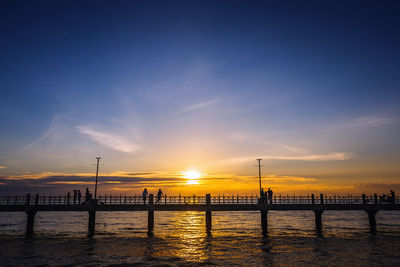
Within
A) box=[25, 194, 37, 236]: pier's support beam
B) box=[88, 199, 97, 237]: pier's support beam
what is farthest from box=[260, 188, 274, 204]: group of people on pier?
box=[25, 194, 37, 236]: pier's support beam

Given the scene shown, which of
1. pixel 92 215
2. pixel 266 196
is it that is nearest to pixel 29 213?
pixel 92 215

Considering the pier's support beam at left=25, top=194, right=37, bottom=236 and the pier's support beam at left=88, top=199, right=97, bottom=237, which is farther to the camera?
the pier's support beam at left=25, top=194, right=37, bottom=236

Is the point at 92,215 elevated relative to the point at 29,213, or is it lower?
lower

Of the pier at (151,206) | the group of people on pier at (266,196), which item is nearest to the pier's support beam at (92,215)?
the pier at (151,206)

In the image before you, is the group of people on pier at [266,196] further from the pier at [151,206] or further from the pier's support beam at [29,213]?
the pier's support beam at [29,213]

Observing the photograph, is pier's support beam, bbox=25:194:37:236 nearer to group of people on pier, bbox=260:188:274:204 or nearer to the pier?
the pier

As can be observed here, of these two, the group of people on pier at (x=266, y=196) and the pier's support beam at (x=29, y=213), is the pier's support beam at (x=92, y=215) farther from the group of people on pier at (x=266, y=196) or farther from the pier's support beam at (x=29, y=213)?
the group of people on pier at (x=266, y=196)

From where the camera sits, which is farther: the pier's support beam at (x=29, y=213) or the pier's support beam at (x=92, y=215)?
the pier's support beam at (x=29, y=213)

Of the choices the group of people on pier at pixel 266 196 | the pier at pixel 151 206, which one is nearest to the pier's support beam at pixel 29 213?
the pier at pixel 151 206

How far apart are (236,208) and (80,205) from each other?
20.6 meters

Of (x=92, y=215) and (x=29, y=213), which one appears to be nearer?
(x=92, y=215)

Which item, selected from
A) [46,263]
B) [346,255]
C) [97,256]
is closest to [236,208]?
[346,255]

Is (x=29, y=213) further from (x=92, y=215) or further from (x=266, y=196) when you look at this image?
(x=266, y=196)

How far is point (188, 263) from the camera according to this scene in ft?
64.3
